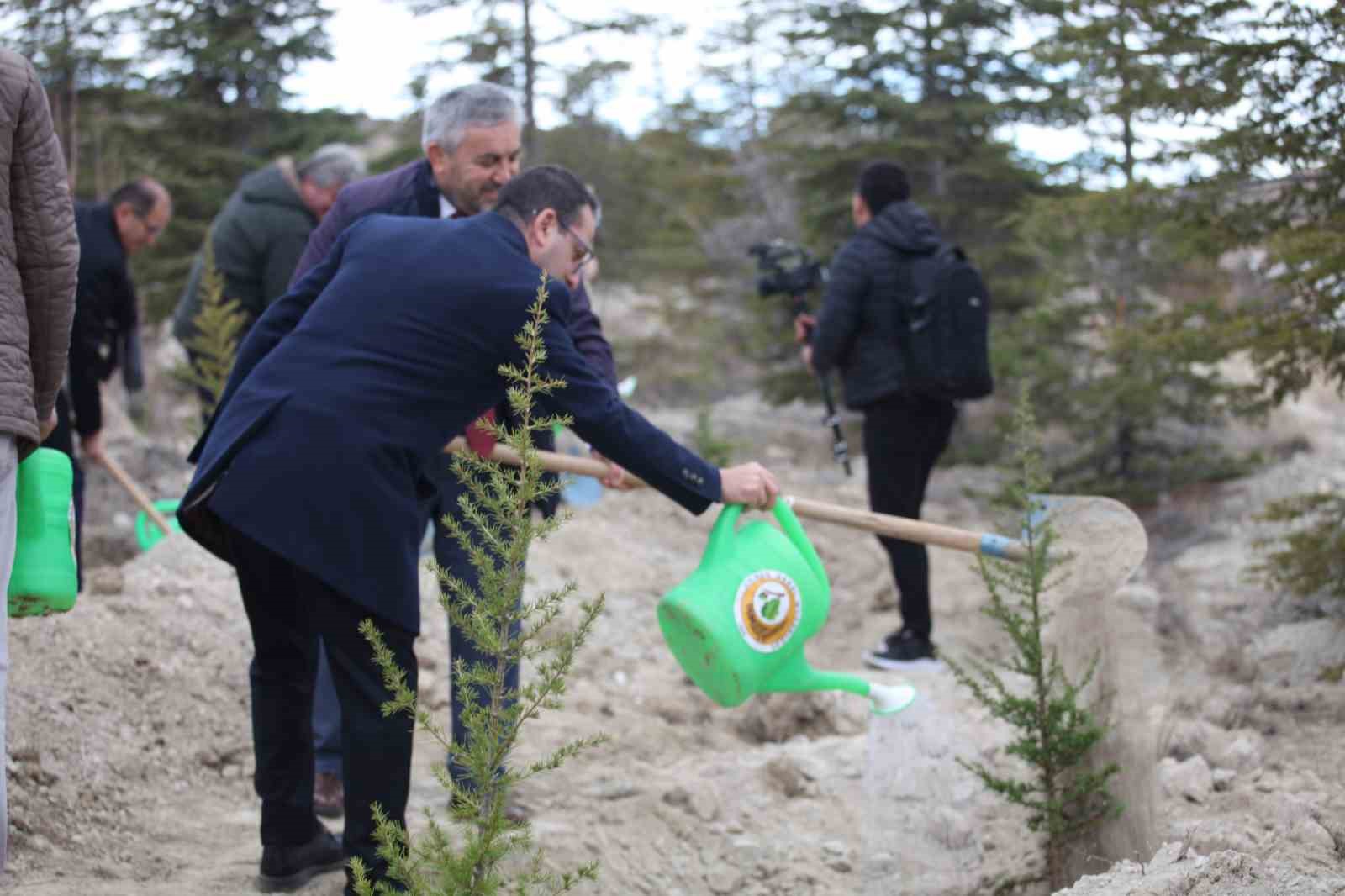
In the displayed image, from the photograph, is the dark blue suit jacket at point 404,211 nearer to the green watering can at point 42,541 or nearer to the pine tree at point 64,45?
the green watering can at point 42,541

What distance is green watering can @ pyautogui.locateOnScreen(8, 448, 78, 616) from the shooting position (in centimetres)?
312

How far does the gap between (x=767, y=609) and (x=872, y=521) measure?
0.52 m

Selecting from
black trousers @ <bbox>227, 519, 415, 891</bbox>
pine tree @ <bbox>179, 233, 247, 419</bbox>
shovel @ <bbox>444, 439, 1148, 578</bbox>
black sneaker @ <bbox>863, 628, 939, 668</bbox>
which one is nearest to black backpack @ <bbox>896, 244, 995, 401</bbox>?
black sneaker @ <bbox>863, 628, 939, 668</bbox>

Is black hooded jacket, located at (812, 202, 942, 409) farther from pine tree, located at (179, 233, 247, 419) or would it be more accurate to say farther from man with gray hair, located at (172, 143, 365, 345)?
pine tree, located at (179, 233, 247, 419)

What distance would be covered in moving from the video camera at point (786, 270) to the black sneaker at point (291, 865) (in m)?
4.13

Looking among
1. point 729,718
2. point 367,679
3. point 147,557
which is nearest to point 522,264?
point 367,679

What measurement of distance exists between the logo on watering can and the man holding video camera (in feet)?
7.16

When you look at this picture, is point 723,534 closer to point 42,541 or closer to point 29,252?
point 42,541

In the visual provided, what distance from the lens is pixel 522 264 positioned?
323 cm

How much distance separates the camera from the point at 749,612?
12.4ft

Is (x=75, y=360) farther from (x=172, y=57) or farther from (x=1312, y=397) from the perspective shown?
(x=1312, y=397)

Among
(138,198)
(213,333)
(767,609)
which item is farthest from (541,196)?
(213,333)

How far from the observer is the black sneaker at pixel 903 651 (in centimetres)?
605

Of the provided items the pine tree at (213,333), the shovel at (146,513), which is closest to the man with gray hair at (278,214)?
the pine tree at (213,333)
